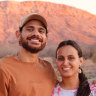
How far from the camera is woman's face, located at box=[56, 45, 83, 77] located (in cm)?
290

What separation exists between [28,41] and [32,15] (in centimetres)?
40

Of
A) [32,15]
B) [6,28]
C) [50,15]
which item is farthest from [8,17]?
[32,15]

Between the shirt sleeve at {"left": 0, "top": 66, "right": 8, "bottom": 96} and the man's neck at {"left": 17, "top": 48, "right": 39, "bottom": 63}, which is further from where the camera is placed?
the man's neck at {"left": 17, "top": 48, "right": 39, "bottom": 63}

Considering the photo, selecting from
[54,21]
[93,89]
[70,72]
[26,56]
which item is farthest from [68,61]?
[54,21]

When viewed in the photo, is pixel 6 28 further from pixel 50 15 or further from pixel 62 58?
pixel 62 58

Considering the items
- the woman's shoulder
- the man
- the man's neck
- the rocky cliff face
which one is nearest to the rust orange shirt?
the man

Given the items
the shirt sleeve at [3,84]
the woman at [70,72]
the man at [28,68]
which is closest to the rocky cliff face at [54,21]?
the man at [28,68]

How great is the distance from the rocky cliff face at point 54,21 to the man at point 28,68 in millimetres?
35457

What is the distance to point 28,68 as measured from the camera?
2.91 metres

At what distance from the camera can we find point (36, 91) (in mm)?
2783

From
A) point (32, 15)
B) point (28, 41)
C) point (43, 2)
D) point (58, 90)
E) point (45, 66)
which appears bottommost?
point (58, 90)

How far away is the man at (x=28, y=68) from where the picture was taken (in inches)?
105

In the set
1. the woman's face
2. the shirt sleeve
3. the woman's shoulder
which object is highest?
the woman's face

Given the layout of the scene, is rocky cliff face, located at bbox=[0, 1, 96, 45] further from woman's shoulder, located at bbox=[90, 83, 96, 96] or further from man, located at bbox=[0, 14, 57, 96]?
woman's shoulder, located at bbox=[90, 83, 96, 96]
